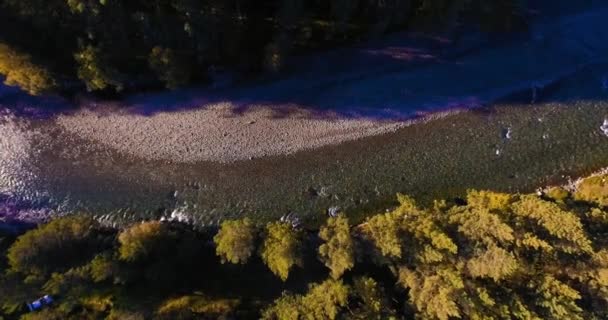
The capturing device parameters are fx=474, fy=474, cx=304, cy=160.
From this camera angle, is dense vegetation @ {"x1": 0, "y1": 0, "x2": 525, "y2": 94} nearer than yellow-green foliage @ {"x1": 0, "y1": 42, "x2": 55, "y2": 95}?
Yes

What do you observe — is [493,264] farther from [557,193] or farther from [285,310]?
[285,310]

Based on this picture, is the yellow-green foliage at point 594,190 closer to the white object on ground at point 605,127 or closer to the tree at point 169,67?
the white object on ground at point 605,127

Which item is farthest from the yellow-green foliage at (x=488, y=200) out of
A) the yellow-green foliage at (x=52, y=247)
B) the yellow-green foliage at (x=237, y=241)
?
the yellow-green foliage at (x=52, y=247)

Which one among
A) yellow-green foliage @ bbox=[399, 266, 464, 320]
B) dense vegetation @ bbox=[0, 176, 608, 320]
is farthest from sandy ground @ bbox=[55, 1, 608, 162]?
yellow-green foliage @ bbox=[399, 266, 464, 320]

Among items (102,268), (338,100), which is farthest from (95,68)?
(338,100)

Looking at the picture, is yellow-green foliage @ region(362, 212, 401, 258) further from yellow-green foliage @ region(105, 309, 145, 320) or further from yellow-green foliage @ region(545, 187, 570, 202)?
yellow-green foliage @ region(105, 309, 145, 320)

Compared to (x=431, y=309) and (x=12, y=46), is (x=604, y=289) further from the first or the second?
(x=12, y=46)

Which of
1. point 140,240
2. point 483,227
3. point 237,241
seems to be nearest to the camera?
point 483,227
